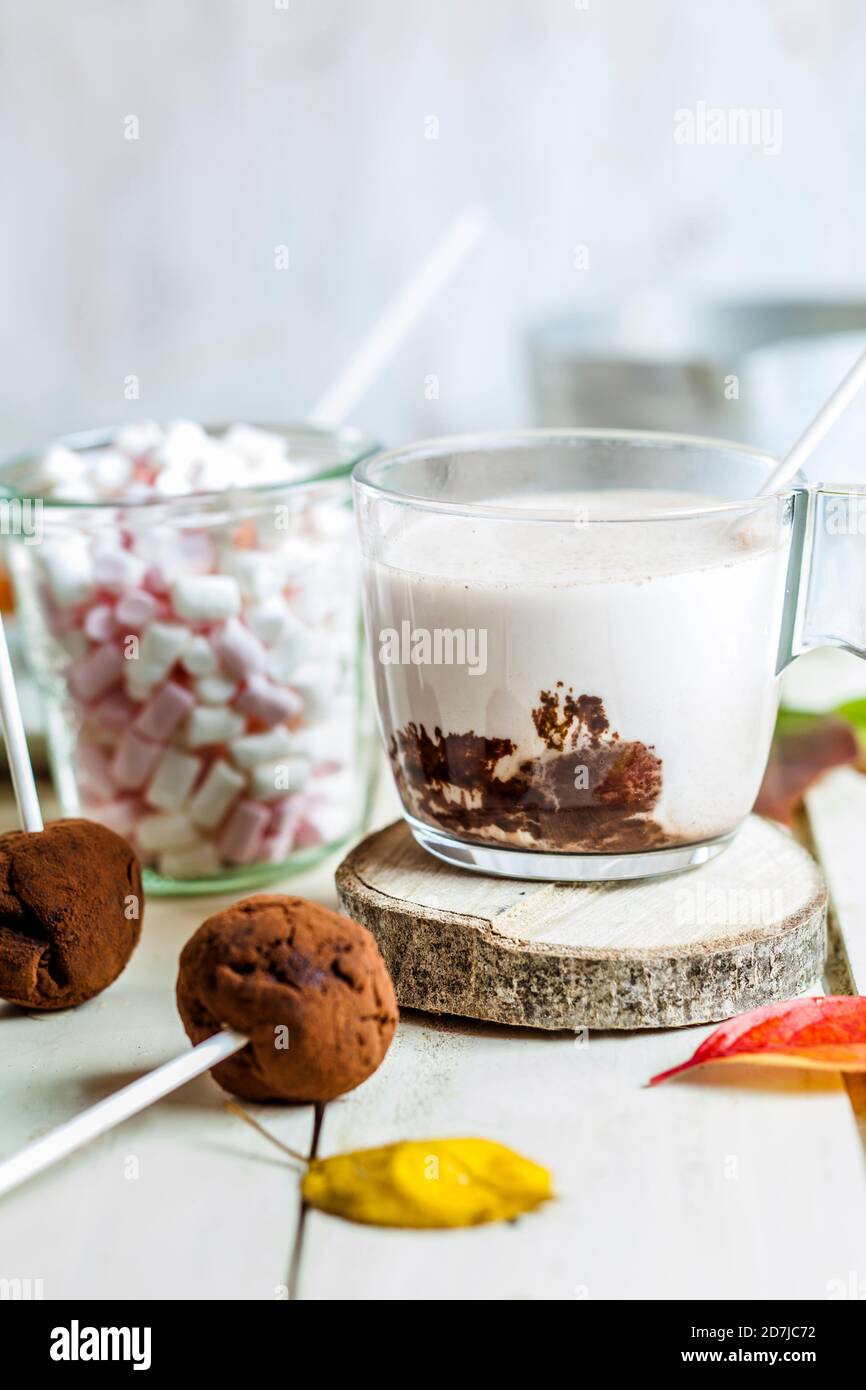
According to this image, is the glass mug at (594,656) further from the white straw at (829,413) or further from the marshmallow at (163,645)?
the marshmallow at (163,645)

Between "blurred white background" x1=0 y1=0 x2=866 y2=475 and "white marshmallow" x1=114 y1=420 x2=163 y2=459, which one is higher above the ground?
"blurred white background" x1=0 y1=0 x2=866 y2=475

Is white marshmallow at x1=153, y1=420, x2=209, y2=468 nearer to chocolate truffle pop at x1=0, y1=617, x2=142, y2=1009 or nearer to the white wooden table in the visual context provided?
chocolate truffle pop at x1=0, y1=617, x2=142, y2=1009

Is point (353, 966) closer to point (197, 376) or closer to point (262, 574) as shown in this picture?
point (262, 574)

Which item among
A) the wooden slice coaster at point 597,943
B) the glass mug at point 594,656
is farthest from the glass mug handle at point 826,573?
the wooden slice coaster at point 597,943

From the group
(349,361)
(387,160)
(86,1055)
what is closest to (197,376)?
(349,361)

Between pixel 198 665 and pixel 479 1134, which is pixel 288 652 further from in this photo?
pixel 479 1134

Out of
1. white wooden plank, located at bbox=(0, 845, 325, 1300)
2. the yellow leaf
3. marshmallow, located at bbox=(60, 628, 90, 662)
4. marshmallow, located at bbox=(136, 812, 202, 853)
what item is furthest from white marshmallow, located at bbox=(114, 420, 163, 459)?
the yellow leaf
